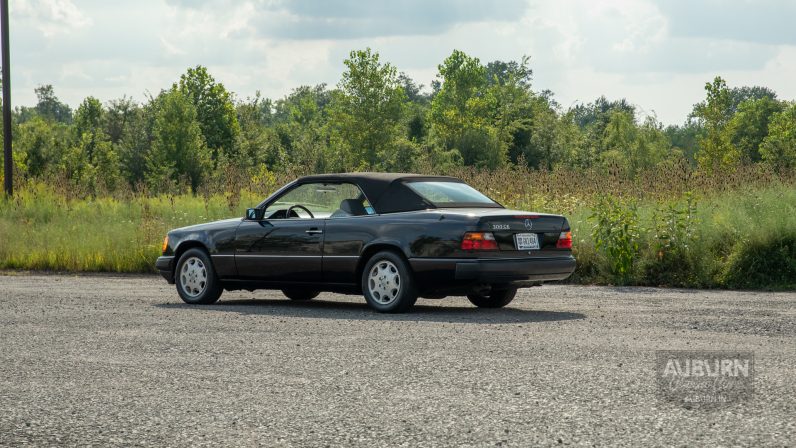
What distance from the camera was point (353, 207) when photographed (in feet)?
40.2

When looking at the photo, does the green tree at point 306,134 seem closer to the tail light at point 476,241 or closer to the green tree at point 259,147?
the green tree at point 259,147

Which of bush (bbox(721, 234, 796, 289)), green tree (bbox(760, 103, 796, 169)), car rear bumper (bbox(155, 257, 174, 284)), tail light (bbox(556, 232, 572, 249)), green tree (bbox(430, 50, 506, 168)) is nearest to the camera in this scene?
tail light (bbox(556, 232, 572, 249))

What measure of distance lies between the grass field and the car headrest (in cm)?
513

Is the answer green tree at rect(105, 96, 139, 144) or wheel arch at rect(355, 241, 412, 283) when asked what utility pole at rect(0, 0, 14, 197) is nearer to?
wheel arch at rect(355, 241, 412, 283)

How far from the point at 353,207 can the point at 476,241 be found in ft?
5.65

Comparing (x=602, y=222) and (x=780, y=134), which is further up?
(x=780, y=134)

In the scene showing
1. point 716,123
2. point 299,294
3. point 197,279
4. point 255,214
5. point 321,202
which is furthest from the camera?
point 716,123

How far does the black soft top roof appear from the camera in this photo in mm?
12000

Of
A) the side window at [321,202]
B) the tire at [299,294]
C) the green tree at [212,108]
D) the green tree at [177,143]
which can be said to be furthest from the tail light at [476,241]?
the green tree at [212,108]

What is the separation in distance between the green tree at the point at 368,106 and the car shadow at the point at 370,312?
6108 cm

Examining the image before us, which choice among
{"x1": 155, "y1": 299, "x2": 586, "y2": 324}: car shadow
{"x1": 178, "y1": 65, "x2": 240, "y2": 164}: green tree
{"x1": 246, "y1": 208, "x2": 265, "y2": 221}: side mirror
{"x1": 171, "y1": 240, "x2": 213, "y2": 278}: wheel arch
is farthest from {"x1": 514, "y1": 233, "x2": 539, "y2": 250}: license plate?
{"x1": 178, "y1": 65, "x2": 240, "y2": 164}: green tree

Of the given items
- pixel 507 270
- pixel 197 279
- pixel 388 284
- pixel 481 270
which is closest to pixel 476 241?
pixel 481 270

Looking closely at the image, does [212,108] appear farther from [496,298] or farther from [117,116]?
[496,298]

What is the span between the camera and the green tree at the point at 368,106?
74.9 metres
